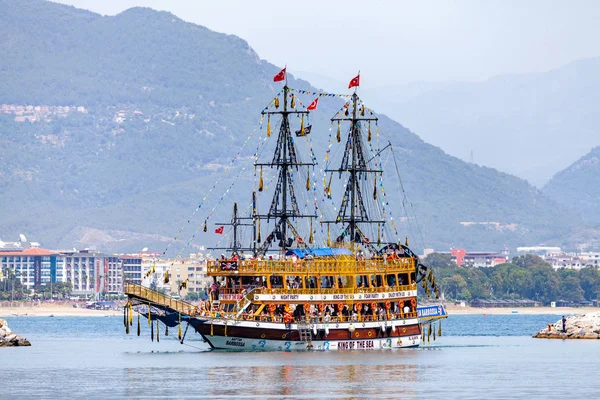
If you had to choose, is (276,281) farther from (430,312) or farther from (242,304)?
(430,312)

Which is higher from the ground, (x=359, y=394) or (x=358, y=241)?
(x=358, y=241)

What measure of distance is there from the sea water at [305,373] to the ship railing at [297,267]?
582 cm

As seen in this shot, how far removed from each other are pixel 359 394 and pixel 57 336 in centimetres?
9316

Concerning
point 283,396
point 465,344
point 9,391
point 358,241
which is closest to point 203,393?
point 283,396

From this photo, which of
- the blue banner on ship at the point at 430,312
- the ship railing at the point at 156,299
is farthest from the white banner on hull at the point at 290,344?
the blue banner on ship at the point at 430,312

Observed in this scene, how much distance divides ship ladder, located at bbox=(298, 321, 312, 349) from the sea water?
2.30 meters

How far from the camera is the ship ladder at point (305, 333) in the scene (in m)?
116

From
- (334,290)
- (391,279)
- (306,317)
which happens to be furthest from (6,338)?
(391,279)

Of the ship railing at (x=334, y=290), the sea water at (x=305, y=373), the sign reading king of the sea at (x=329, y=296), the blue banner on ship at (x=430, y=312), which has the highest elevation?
the ship railing at (x=334, y=290)

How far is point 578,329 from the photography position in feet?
484

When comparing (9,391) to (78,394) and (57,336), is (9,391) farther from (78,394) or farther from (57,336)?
(57,336)

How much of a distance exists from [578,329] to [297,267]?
40.4 metres

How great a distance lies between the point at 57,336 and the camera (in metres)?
176

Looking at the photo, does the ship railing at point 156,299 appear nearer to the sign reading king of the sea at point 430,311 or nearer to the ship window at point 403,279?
the ship window at point 403,279
